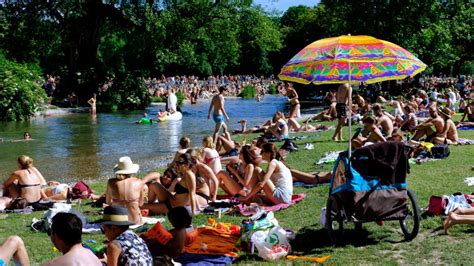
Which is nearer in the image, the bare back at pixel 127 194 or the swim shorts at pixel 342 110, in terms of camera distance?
the bare back at pixel 127 194

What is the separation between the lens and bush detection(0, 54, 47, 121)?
29.2 metres

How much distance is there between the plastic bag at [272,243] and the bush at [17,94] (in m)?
24.7

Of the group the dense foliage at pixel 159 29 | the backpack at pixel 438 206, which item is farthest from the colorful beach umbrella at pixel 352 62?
the dense foliage at pixel 159 29

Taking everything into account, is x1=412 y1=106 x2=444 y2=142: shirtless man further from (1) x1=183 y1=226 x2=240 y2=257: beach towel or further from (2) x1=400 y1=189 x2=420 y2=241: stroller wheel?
(1) x1=183 y1=226 x2=240 y2=257: beach towel

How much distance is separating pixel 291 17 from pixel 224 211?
294 ft

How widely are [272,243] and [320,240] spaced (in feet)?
2.61

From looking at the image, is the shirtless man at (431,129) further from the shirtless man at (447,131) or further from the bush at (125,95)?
the bush at (125,95)

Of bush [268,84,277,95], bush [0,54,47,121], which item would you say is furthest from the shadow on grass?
→ bush [268,84,277,95]

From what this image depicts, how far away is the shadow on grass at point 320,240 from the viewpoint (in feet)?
23.2

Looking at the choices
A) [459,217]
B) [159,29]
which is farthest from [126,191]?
[159,29]

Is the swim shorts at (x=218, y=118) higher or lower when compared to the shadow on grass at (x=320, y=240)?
higher

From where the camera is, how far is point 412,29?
3500 centimetres

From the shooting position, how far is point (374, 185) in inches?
268

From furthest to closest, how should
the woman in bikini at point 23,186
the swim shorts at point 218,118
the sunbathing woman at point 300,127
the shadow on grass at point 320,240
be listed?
the sunbathing woman at point 300,127, the swim shorts at point 218,118, the woman in bikini at point 23,186, the shadow on grass at point 320,240
